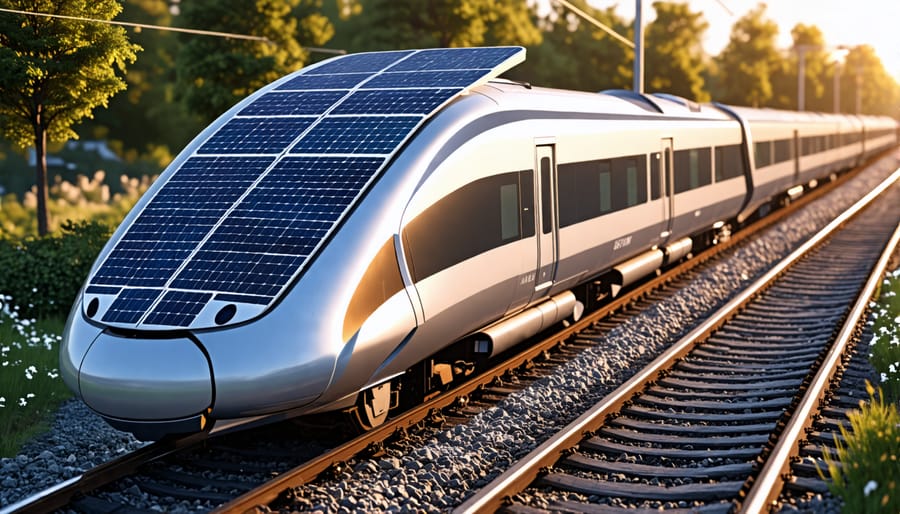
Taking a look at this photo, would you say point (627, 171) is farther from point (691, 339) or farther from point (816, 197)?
point (816, 197)

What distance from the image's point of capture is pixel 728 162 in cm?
1941

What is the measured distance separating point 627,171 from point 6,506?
8939 millimetres

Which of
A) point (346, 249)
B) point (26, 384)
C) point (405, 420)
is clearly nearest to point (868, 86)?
point (405, 420)

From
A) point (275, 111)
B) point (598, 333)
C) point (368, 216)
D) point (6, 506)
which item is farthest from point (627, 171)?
point (6, 506)

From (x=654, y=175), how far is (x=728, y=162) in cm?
568

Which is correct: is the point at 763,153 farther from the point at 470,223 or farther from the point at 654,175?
the point at 470,223

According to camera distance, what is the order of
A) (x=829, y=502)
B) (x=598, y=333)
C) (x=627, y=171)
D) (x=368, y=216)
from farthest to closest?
(x=627, y=171) < (x=598, y=333) < (x=368, y=216) < (x=829, y=502)

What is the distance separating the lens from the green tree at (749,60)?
66500 mm

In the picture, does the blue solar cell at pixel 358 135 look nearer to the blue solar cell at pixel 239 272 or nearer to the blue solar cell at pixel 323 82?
the blue solar cell at pixel 323 82

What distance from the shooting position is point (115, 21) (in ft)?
43.2

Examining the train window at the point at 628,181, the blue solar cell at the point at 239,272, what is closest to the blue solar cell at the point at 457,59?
the train window at the point at 628,181

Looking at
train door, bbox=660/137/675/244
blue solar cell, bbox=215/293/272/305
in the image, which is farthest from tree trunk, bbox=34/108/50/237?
train door, bbox=660/137/675/244

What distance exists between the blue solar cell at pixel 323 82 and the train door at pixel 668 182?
21.3ft

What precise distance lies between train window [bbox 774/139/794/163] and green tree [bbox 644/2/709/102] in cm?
2053
